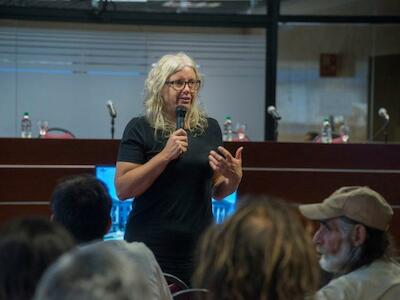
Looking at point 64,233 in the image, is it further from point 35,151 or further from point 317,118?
point 317,118

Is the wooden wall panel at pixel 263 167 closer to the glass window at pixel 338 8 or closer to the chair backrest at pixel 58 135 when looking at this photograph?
the chair backrest at pixel 58 135

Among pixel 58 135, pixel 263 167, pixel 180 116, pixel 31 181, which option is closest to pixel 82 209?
pixel 180 116

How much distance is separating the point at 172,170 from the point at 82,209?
803 mm

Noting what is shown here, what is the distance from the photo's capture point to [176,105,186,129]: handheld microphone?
9.47ft

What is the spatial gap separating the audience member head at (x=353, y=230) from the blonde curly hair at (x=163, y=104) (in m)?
0.79

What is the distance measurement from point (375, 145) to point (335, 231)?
289 cm

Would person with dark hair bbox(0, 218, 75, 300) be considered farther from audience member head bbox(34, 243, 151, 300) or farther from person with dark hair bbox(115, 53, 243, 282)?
person with dark hair bbox(115, 53, 243, 282)

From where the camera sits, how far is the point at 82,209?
2.03 metres

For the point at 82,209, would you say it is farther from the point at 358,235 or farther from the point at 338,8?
the point at 338,8

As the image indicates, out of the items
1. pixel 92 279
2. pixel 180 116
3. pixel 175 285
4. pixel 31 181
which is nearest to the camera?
pixel 92 279

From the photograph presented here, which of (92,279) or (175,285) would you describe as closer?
(92,279)

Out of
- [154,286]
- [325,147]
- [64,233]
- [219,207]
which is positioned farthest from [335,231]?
[325,147]

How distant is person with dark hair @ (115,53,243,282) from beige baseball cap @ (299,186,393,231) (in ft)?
1.98

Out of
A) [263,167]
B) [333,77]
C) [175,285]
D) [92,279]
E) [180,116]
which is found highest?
[333,77]
